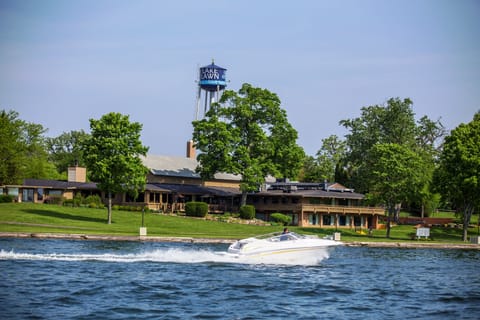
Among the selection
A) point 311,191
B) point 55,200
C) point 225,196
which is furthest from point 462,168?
point 55,200

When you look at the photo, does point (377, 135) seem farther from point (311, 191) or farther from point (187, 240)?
point (187, 240)

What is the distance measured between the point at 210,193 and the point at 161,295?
67.1m

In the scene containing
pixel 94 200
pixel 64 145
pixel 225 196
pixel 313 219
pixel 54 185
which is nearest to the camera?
pixel 94 200

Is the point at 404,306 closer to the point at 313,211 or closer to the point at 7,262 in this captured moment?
the point at 7,262

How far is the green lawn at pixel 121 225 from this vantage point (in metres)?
71.0

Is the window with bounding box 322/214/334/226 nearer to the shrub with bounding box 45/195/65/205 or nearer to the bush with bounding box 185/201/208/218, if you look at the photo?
the bush with bounding box 185/201/208/218

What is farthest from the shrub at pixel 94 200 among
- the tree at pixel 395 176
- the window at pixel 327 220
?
the tree at pixel 395 176

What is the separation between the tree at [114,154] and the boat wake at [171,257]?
2805 centimetres

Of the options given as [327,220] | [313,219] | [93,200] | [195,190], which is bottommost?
[327,220]

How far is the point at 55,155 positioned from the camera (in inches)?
5896

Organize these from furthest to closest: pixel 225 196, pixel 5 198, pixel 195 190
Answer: pixel 225 196 < pixel 195 190 < pixel 5 198

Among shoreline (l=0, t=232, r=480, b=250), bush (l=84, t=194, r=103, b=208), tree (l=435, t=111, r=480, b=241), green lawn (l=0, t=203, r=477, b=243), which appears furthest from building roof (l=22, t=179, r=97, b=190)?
tree (l=435, t=111, r=480, b=241)

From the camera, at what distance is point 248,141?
9962 centimetres

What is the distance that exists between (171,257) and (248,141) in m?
50.9
